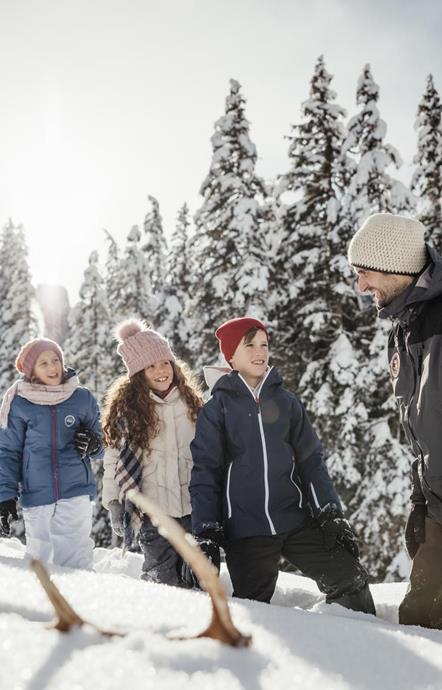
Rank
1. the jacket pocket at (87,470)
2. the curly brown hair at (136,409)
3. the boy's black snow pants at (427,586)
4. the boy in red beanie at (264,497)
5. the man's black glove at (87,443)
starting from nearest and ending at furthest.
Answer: the boy's black snow pants at (427,586) < the boy in red beanie at (264,497) < the curly brown hair at (136,409) < the man's black glove at (87,443) < the jacket pocket at (87,470)

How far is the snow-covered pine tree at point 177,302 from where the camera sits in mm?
21484

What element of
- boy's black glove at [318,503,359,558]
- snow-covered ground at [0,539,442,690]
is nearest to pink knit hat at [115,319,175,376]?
boy's black glove at [318,503,359,558]

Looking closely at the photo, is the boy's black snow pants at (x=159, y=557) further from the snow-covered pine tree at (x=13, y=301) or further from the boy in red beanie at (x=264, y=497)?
the snow-covered pine tree at (x=13, y=301)

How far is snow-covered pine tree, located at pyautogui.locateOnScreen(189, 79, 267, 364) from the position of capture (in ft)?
52.2

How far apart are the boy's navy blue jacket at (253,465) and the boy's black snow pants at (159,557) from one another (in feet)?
2.66

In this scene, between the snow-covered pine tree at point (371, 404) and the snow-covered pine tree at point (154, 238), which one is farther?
the snow-covered pine tree at point (154, 238)

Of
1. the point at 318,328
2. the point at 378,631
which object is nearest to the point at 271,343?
the point at 318,328

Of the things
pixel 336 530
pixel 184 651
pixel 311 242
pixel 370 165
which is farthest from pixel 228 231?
pixel 184 651

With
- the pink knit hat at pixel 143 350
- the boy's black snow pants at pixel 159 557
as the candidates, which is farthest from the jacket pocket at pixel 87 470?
the pink knit hat at pixel 143 350

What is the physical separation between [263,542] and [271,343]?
12254mm

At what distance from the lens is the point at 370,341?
14859 mm

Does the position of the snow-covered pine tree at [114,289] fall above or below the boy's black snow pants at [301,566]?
above

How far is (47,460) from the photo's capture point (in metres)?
5.23

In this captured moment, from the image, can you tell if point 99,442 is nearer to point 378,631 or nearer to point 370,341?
point 378,631
